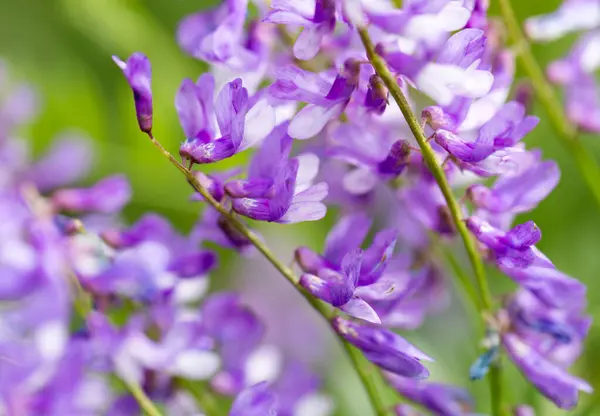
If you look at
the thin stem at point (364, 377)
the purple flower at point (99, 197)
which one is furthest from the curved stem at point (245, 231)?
the purple flower at point (99, 197)

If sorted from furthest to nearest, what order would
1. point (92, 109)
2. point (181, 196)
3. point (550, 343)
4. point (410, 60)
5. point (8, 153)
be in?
point (92, 109), point (181, 196), point (8, 153), point (550, 343), point (410, 60)

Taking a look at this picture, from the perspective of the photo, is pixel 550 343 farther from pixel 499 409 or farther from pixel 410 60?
pixel 410 60

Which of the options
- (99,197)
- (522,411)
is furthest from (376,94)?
(99,197)

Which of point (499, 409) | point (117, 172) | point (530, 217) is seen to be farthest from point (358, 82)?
point (117, 172)

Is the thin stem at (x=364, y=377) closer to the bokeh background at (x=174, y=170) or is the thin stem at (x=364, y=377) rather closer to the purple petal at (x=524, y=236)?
the purple petal at (x=524, y=236)

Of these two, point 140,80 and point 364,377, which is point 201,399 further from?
point 140,80

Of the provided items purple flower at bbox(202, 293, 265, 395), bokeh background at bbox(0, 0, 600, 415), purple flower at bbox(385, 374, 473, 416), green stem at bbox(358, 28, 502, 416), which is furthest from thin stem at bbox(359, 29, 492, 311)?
bokeh background at bbox(0, 0, 600, 415)
